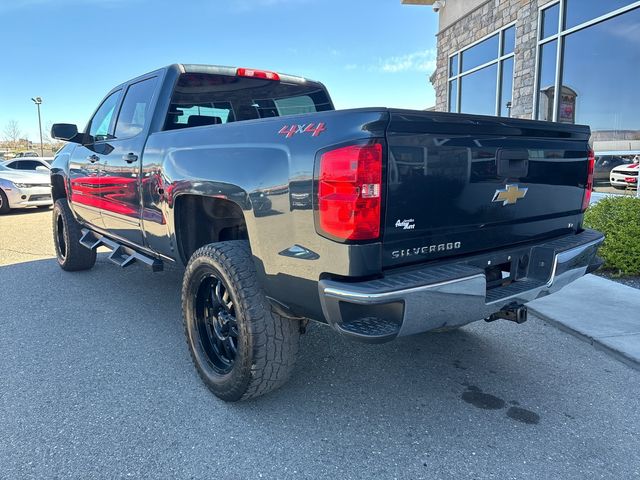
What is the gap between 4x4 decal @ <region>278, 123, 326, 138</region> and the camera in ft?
7.22

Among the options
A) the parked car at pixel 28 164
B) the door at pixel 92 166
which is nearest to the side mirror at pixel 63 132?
the door at pixel 92 166

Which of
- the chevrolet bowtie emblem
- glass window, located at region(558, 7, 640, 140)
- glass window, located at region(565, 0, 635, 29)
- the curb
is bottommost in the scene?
the curb

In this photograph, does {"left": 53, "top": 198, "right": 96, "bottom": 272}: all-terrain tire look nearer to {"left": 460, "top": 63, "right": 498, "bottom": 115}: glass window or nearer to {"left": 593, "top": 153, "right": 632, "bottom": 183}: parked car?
{"left": 593, "top": 153, "right": 632, "bottom": 183}: parked car

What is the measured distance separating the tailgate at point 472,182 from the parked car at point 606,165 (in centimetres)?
544

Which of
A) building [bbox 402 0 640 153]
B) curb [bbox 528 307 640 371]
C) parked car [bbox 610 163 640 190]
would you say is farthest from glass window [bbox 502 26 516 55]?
curb [bbox 528 307 640 371]

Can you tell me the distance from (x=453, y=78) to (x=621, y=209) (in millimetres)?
8582

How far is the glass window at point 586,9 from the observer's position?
8.13m

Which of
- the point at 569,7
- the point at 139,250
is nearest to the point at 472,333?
the point at 139,250

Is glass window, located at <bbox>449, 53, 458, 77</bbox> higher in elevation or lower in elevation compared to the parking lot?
higher

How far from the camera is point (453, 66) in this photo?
13.2 metres

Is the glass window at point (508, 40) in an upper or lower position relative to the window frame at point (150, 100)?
upper

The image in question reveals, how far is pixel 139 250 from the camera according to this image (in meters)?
4.17

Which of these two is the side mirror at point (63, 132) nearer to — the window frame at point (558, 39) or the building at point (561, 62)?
the building at point (561, 62)

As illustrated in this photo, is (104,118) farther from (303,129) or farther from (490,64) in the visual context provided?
(490,64)
